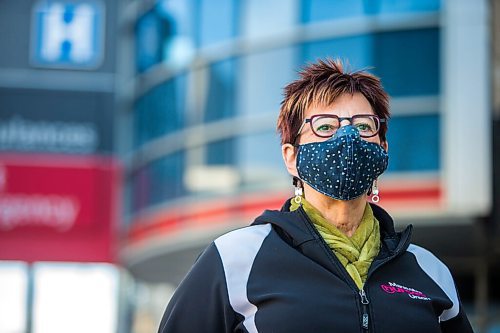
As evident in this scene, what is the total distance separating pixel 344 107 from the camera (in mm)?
3281

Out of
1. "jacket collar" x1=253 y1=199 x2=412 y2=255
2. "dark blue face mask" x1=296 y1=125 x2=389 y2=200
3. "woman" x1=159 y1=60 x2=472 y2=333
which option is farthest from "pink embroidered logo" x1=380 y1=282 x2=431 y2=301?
"dark blue face mask" x1=296 y1=125 x2=389 y2=200

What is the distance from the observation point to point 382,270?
3.24 metres

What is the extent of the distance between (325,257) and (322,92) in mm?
447

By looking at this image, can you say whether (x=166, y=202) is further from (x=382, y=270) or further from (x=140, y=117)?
(x=382, y=270)

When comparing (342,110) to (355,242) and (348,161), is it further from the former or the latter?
(355,242)

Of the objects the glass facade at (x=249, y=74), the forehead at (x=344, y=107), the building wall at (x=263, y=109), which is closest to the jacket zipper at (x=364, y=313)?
the forehead at (x=344, y=107)

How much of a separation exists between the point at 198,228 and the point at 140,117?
284cm

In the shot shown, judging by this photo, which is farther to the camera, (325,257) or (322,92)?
(322,92)

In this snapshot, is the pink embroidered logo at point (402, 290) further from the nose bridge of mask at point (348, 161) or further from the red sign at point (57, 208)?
the red sign at point (57, 208)

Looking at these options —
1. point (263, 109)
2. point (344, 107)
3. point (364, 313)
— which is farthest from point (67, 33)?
point (364, 313)

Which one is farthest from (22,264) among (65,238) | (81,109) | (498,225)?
(498,225)

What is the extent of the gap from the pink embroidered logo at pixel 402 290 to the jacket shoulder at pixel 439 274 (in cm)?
12

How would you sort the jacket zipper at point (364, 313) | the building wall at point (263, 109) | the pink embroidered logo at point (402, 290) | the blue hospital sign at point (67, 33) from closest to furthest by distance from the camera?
the jacket zipper at point (364, 313), the pink embroidered logo at point (402, 290), the building wall at point (263, 109), the blue hospital sign at point (67, 33)

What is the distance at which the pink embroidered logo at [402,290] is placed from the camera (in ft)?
10.5
